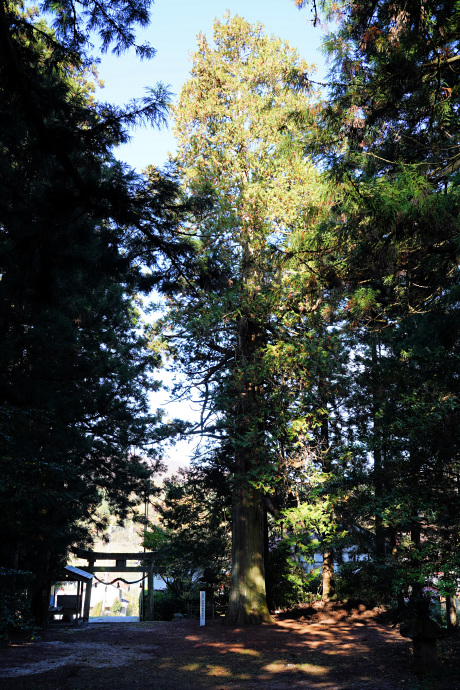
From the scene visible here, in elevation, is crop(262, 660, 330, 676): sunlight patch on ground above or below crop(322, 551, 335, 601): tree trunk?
below

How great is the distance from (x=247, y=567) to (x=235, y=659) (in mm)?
4651

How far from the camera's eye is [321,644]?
32.6ft

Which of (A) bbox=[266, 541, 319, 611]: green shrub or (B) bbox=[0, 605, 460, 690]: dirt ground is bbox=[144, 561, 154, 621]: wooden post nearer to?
(A) bbox=[266, 541, 319, 611]: green shrub

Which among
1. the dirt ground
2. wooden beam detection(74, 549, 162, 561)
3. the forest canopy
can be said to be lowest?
the dirt ground

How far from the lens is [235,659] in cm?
876

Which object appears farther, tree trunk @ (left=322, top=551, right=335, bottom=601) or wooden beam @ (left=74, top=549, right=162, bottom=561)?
wooden beam @ (left=74, top=549, right=162, bottom=561)

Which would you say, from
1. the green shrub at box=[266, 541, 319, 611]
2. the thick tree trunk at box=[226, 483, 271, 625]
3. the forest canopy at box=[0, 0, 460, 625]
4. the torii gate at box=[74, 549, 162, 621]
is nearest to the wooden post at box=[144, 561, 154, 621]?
the torii gate at box=[74, 549, 162, 621]

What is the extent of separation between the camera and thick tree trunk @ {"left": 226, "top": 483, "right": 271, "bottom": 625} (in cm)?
1318

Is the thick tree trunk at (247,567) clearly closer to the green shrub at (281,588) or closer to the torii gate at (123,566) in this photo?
the green shrub at (281,588)

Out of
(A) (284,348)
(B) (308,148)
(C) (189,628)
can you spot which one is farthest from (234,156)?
(C) (189,628)

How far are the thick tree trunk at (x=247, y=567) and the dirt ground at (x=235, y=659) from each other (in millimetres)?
534

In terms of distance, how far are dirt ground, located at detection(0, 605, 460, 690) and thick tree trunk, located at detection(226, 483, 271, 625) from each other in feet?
1.75

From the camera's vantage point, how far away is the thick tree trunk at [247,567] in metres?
13.2

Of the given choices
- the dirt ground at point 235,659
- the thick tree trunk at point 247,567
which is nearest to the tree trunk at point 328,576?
the dirt ground at point 235,659
